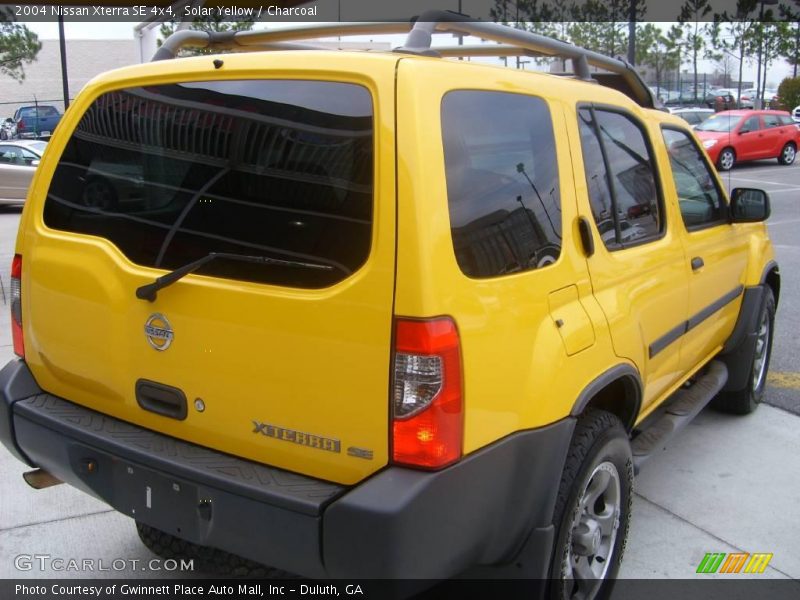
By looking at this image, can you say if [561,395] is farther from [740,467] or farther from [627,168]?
[740,467]

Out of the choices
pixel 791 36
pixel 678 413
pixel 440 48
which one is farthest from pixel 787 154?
pixel 440 48

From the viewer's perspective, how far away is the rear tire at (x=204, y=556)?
278 centimetres

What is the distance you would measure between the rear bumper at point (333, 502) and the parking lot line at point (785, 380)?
12.0 ft

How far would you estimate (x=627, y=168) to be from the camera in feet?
10.2

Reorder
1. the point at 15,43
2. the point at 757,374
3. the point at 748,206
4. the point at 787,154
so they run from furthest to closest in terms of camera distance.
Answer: the point at 15,43 → the point at 787,154 → the point at 757,374 → the point at 748,206

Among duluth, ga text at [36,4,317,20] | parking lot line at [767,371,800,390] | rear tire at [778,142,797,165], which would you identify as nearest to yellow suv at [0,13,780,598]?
parking lot line at [767,371,800,390]

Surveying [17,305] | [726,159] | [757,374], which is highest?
[726,159]

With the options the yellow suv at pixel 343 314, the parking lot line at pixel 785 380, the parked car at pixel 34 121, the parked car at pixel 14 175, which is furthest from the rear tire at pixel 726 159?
the parked car at pixel 34 121

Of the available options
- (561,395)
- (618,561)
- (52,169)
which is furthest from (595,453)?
(52,169)

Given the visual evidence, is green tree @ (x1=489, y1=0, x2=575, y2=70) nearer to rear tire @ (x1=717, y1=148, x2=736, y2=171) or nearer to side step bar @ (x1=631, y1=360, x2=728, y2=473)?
rear tire @ (x1=717, y1=148, x2=736, y2=171)

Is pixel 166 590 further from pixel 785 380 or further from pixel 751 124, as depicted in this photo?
pixel 751 124

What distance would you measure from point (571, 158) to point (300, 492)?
141 centimetres

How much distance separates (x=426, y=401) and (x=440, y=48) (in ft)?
7.70

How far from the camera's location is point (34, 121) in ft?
101
